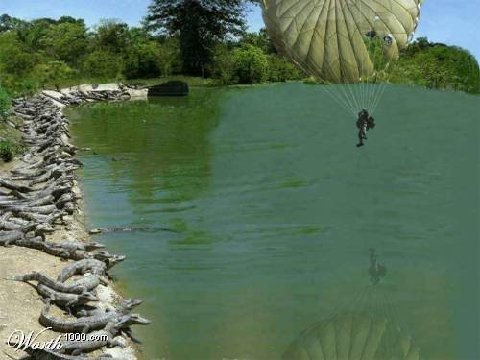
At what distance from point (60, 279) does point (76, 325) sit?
1.97m

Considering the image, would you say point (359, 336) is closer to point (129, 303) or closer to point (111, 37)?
point (129, 303)

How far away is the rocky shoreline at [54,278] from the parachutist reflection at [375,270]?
4763 millimetres

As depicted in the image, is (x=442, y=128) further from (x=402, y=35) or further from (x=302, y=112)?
(x=402, y=35)

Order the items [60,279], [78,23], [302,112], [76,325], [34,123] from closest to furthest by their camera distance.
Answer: [76,325]
[60,279]
[34,123]
[302,112]
[78,23]

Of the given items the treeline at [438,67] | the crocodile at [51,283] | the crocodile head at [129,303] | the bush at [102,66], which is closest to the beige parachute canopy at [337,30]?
the crocodile head at [129,303]

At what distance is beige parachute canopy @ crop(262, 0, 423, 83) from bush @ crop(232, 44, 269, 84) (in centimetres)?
5965

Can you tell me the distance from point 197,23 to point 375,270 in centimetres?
6883

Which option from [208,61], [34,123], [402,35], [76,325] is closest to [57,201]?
[76,325]

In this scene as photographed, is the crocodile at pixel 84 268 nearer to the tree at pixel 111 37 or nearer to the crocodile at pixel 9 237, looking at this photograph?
the crocodile at pixel 9 237

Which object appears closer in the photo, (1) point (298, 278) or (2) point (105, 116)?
(1) point (298, 278)

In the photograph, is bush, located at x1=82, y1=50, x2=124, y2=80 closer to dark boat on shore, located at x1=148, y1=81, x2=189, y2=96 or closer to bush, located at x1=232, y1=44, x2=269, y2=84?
dark boat on shore, located at x1=148, y1=81, x2=189, y2=96

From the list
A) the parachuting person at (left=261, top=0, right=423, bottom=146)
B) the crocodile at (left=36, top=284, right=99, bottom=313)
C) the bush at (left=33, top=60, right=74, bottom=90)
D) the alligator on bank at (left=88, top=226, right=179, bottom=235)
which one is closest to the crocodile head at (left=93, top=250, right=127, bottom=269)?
the crocodile at (left=36, top=284, right=99, bottom=313)

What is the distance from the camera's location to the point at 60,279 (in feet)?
36.6

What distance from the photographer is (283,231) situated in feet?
53.1
